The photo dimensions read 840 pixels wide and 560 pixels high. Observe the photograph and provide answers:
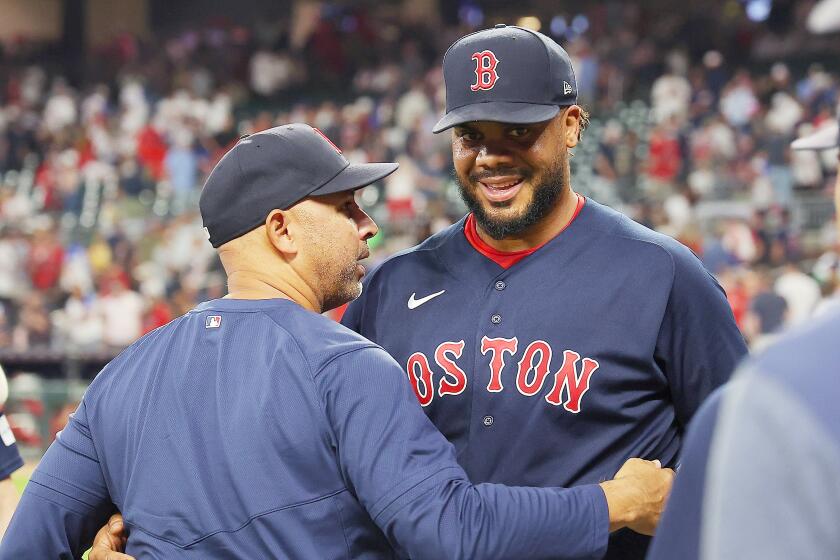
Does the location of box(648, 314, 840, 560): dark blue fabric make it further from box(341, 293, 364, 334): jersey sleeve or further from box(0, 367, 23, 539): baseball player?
box(0, 367, 23, 539): baseball player

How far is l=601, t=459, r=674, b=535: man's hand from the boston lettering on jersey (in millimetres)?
237

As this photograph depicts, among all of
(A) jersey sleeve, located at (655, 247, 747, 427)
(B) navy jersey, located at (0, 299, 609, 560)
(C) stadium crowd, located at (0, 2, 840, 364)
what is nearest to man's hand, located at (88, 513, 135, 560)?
(B) navy jersey, located at (0, 299, 609, 560)

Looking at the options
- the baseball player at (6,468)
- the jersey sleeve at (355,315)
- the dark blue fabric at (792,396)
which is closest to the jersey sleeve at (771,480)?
the dark blue fabric at (792,396)

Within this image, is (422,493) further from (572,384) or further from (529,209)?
(529,209)

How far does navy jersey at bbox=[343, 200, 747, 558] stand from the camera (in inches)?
91.7

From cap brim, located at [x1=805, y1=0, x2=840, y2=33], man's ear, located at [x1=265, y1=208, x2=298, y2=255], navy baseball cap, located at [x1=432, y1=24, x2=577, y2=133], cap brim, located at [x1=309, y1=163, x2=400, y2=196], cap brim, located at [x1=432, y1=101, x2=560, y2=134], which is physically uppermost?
cap brim, located at [x1=805, y1=0, x2=840, y2=33]

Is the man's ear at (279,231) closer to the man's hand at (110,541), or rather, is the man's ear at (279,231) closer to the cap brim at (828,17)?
the man's hand at (110,541)

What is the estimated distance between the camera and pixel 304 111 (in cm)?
1903

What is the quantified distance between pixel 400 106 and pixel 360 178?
52.4 feet

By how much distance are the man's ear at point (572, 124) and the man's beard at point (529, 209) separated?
3.4 inches

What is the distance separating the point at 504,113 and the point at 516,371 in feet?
1.77

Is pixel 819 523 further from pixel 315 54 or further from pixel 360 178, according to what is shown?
pixel 315 54

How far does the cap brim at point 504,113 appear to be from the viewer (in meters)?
2.37

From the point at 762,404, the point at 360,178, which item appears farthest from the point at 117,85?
the point at 762,404
